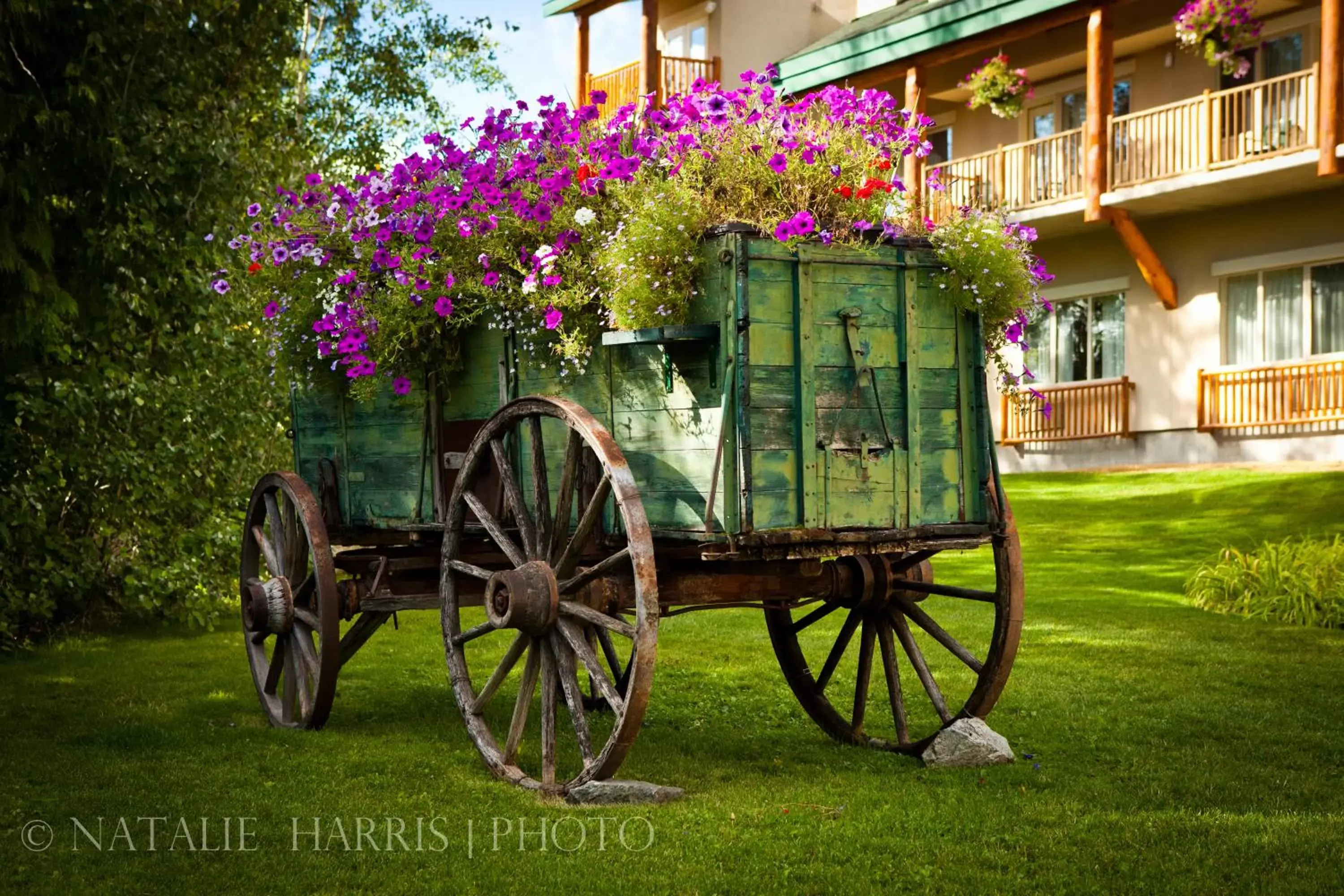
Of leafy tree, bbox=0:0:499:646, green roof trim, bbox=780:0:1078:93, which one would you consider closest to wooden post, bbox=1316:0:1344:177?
green roof trim, bbox=780:0:1078:93

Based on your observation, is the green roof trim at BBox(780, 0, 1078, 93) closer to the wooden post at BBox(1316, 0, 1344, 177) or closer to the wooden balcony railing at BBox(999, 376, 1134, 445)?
the wooden post at BBox(1316, 0, 1344, 177)

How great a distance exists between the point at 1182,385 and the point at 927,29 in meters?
5.83

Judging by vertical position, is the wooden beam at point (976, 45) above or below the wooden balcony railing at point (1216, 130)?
above

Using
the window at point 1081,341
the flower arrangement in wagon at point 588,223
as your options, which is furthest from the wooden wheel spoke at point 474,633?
the window at point 1081,341

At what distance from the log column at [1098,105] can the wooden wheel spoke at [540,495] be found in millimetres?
13942

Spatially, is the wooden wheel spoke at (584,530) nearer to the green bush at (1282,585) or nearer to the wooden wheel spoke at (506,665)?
the wooden wheel spoke at (506,665)

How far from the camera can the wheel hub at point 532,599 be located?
5223 mm

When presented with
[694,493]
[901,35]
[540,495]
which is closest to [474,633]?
[540,495]

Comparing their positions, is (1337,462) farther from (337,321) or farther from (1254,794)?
(337,321)

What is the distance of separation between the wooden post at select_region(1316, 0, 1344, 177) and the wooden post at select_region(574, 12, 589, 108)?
11516mm

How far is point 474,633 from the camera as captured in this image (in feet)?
18.5

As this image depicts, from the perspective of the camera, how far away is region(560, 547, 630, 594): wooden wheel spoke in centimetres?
502

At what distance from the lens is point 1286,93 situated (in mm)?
17297

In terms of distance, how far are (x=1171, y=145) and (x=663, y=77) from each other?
28.1 ft
